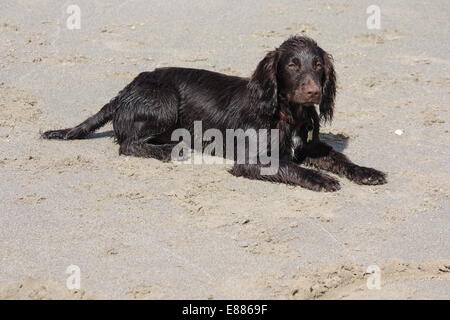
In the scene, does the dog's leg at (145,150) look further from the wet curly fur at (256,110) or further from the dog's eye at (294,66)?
the dog's eye at (294,66)

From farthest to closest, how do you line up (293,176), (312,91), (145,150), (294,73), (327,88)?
(145,150) → (327,88) → (294,73) → (293,176) → (312,91)

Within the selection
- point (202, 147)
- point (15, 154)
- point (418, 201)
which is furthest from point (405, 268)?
point (15, 154)

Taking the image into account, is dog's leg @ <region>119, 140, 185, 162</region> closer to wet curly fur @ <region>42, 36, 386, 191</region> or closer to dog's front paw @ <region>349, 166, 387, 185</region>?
wet curly fur @ <region>42, 36, 386, 191</region>

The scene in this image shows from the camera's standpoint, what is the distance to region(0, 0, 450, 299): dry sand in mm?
5516

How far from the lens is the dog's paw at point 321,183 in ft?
23.1

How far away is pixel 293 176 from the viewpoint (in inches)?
283

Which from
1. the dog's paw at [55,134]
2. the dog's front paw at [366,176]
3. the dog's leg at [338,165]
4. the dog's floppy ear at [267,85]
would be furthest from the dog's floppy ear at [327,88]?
the dog's paw at [55,134]

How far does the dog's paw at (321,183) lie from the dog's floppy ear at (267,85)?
78cm

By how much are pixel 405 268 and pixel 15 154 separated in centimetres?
406

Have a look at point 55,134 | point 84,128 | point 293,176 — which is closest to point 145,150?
point 84,128

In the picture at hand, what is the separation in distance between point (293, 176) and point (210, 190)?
773 mm

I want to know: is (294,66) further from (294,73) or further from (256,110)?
(256,110)

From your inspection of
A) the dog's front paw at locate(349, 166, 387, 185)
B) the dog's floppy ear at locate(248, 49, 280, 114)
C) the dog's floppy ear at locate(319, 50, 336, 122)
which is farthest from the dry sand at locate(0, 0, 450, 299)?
the dog's floppy ear at locate(248, 49, 280, 114)
